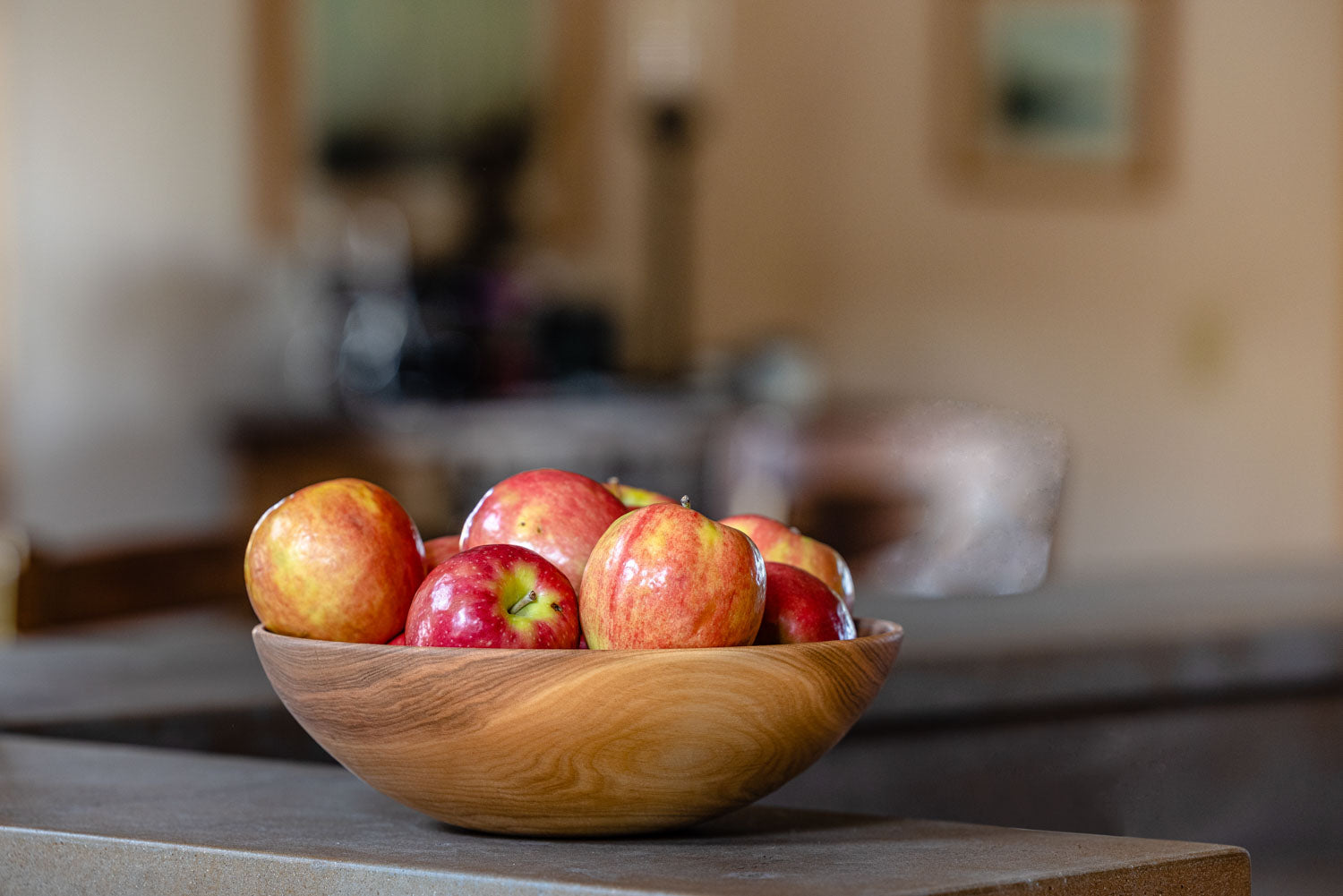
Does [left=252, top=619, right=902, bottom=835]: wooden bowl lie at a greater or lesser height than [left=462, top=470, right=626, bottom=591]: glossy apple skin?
lesser

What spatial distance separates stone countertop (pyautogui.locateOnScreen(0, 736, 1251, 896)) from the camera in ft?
1.94

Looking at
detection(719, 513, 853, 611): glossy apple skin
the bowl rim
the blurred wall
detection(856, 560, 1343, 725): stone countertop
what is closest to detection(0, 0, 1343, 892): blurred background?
the blurred wall

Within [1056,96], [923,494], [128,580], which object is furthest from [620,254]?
[128,580]

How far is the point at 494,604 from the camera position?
639 millimetres

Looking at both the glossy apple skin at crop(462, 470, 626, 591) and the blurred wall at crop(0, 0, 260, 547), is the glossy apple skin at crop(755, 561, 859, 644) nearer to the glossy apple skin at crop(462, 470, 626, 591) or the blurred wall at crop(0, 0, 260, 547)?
the glossy apple skin at crop(462, 470, 626, 591)

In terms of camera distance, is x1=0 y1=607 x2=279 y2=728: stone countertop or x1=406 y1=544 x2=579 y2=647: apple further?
x1=0 y1=607 x2=279 y2=728: stone countertop

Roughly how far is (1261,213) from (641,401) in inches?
99.3

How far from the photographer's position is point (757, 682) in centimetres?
62

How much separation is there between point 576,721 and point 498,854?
0.07 meters

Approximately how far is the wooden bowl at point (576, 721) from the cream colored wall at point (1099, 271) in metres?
3.69

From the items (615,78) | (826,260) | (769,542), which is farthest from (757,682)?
(826,260)

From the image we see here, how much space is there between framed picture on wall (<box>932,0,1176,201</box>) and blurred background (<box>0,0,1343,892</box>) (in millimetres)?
11

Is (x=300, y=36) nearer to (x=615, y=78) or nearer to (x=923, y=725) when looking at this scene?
(x=615, y=78)

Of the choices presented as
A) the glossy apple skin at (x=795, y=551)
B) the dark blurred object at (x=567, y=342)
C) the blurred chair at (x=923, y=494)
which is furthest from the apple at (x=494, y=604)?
the dark blurred object at (x=567, y=342)
